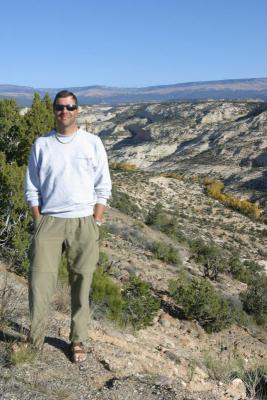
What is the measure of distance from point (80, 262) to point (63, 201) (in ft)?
1.67

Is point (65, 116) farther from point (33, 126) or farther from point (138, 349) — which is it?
point (33, 126)

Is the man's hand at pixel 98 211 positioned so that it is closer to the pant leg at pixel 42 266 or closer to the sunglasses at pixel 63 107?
the pant leg at pixel 42 266

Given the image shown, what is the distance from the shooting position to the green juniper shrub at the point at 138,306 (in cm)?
893

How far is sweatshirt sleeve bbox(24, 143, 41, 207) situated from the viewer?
399 centimetres

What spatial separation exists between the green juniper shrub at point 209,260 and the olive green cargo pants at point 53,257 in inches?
548

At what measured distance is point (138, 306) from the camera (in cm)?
941

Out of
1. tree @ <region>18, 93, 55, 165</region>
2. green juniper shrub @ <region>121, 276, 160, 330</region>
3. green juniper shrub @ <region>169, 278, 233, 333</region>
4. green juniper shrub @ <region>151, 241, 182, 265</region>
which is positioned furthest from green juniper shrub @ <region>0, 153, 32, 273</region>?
green juniper shrub @ <region>151, 241, 182, 265</region>

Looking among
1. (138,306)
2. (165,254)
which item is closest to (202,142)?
(165,254)

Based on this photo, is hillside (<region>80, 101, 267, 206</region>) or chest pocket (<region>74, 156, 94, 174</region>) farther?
hillside (<region>80, 101, 267, 206</region>)

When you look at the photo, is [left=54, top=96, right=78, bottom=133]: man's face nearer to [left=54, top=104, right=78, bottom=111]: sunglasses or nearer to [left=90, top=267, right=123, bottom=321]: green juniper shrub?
[left=54, top=104, right=78, bottom=111]: sunglasses

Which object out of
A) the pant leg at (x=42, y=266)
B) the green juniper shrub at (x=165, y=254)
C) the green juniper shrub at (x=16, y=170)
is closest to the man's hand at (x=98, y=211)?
the pant leg at (x=42, y=266)

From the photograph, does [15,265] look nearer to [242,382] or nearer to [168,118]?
[242,382]

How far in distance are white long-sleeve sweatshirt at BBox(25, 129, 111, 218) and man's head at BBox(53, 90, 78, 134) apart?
0.07 metres

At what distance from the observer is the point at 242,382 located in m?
4.79
